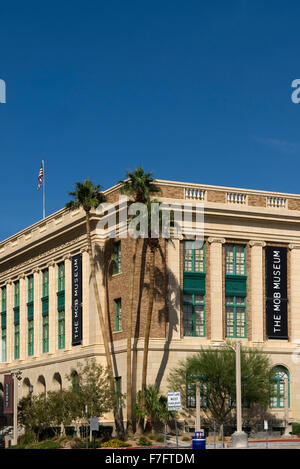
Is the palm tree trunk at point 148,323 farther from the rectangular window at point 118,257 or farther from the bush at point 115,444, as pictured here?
the rectangular window at point 118,257

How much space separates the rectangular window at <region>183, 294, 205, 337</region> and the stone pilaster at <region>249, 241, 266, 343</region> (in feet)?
13.1

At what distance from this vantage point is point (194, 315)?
2667 inches

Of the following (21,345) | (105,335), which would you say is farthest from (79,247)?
(21,345)

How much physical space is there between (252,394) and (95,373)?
1208 cm

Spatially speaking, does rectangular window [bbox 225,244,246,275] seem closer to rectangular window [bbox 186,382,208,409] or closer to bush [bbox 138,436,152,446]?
rectangular window [bbox 186,382,208,409]

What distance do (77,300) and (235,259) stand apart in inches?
511

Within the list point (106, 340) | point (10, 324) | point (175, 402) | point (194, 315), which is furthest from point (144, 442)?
point (10, 324)

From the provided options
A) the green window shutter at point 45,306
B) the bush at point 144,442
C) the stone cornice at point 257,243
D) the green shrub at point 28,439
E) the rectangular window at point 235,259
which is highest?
the stone cornice at point 257,243

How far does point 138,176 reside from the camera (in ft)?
208

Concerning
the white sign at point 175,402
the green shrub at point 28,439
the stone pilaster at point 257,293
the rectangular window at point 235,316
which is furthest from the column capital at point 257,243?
the white sign at point 175,402

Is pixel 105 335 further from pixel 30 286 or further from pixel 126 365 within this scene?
pixel 30 286

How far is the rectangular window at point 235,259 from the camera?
6944cm

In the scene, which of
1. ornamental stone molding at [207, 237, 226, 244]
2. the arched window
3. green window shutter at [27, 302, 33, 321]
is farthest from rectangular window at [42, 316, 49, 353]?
the arched window

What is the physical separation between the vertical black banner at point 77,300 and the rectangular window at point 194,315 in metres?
9.33
